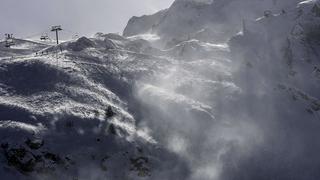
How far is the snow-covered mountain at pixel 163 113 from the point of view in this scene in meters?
59.7

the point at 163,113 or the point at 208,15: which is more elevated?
the point at 208,15

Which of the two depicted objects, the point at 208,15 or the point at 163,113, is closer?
the point at 163,113

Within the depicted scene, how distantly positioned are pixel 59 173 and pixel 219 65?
4826 cm

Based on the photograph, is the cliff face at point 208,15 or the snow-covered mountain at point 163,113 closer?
the snow-covered mountain at point 163,113

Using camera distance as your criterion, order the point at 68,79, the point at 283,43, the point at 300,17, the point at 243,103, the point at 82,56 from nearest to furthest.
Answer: the point at 68,79 < the point at 243,103 < the point at 82,56 < the point at 283,43 < the point at 300,17

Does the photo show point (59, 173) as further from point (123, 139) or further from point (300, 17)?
point (300, 17)

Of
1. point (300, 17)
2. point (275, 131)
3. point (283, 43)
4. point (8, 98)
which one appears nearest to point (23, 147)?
point (8, 98)

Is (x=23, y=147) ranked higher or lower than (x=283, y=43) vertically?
lower

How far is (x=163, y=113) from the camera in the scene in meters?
73.2

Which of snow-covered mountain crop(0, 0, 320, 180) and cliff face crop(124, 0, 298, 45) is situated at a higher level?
cliff face crop(124, 0, 298, 45)

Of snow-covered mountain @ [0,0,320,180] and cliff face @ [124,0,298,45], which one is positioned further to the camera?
cliff face @ [124,0,298,45]

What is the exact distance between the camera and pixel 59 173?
56125 mm

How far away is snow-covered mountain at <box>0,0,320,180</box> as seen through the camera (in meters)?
59.7

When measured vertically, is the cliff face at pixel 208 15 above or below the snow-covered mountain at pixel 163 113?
above
